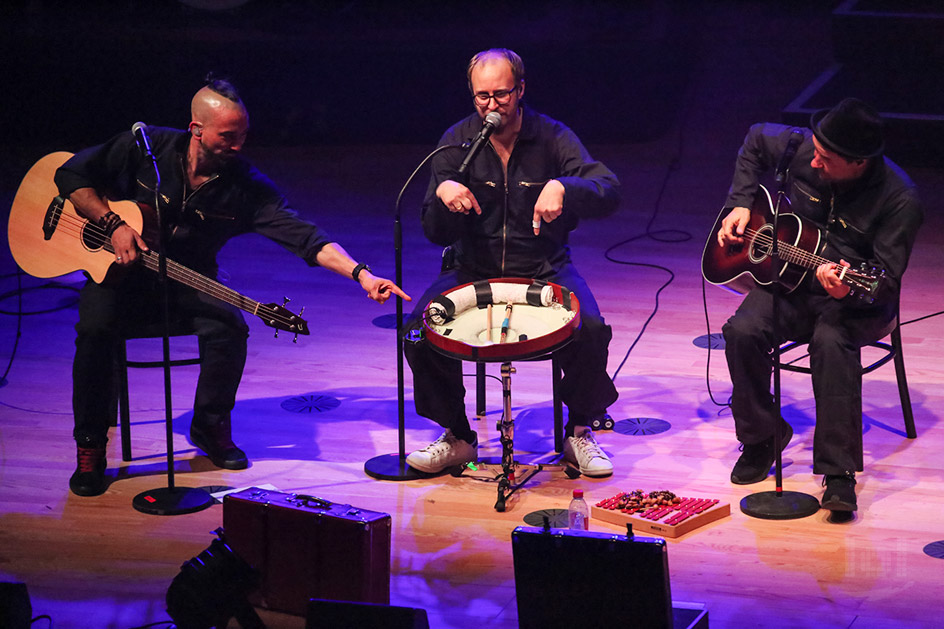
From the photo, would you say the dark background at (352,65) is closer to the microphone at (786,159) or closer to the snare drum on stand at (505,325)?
the microphone at (786,159)

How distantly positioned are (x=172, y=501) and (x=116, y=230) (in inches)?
38.4

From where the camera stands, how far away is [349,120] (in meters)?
9.50

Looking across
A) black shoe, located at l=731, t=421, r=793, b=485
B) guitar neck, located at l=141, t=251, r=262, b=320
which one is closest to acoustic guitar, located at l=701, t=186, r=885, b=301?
black shoe, located at l=731, t=421, r=793, b=485

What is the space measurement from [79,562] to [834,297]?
8.62ft

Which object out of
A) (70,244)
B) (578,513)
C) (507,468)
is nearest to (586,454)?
(507,468)

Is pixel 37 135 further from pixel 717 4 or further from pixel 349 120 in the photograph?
pixel 717 4

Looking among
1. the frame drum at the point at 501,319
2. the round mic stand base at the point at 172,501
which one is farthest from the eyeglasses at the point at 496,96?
the round mic stand base at the point at 172,501

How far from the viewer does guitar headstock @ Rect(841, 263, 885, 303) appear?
4129mm

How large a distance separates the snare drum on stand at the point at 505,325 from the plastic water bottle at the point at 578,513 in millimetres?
325

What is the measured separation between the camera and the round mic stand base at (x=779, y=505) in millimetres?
4164

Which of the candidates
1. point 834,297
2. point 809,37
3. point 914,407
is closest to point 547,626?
point 834,297

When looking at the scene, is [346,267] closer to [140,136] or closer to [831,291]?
[140,136]

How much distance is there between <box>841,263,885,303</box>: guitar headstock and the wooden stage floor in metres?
0.72

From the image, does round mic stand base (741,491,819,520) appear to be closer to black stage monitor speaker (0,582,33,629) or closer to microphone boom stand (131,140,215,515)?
microphone boom stand (131,140,215,515)
